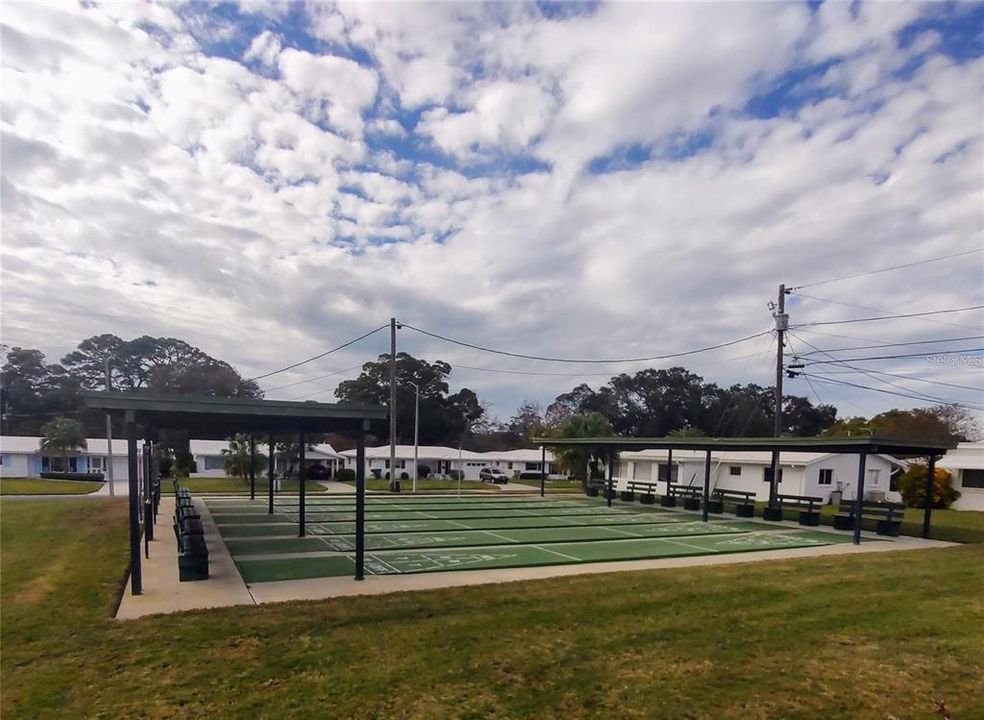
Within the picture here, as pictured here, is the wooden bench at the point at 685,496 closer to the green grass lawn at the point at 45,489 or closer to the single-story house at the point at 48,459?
the green grass lawn at the point at 45,489

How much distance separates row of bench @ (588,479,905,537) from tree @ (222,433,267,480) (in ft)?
64.1

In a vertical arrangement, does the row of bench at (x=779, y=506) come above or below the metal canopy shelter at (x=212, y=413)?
below

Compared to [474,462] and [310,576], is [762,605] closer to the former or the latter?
[310,576]

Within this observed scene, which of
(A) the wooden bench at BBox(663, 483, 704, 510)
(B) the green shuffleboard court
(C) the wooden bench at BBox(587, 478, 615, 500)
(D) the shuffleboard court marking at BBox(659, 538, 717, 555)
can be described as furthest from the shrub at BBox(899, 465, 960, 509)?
(D) the shuffleboard court marking at BBox(659, 538, 717, 555)

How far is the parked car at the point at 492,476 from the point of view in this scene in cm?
4552

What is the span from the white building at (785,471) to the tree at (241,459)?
69.8ft

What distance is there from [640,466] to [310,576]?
30.5 m

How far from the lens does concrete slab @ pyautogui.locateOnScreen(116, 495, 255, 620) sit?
776 centimetres

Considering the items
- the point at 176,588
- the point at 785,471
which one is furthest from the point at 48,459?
the point at 785,471

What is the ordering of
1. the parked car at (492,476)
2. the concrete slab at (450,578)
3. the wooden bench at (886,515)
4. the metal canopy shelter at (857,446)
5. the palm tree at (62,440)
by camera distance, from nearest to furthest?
the concrete slab at (450,578) < the metal canopy shelter at (857,446) < the wooden bench at (886,515) < the palm tree at (62,440) < the parked car at (492,476)

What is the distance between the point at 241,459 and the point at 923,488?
114 feet

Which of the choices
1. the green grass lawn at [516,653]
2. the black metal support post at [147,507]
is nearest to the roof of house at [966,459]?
the green grass lawn at [516,653]

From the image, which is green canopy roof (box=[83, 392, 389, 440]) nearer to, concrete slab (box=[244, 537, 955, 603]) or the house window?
concrete slab (box=[244, 537, 955, 603])

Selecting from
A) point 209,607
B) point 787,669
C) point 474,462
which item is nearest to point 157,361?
point 474,462
